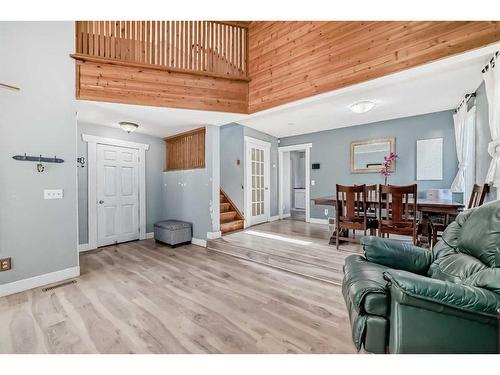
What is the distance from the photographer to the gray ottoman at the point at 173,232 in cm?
432

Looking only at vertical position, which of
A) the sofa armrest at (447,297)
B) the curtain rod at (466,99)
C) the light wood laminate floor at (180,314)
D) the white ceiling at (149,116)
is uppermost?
the curtain rod at (466,99)

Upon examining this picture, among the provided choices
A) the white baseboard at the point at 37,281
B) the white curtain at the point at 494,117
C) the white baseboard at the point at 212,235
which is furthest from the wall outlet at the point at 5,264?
the white curtain at the point at 494,117

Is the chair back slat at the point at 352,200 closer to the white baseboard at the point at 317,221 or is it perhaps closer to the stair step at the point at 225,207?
the white baseboard at the point at 317,221

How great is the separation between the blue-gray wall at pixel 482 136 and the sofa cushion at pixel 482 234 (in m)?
1.68

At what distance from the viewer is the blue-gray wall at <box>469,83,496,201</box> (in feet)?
9.66

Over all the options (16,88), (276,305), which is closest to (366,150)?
(276,305)

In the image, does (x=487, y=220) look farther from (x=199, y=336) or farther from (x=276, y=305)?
(x=199, y=336)

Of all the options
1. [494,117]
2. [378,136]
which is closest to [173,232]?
[494,117]

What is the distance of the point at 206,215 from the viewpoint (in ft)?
14.4

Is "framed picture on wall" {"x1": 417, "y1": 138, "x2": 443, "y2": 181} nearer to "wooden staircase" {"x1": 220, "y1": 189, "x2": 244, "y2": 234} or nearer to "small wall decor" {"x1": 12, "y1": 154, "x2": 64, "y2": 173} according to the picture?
"wooden staircase" {"x1": 220, "y1": 189, "x2": 244, "y2": 234}

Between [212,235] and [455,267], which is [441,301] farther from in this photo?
[212,235]

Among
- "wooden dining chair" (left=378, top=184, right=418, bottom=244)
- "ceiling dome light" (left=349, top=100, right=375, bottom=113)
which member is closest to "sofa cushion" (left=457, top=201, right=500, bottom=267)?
"wooden dining chair" (left=378, top=184, right=418, bottom=244)

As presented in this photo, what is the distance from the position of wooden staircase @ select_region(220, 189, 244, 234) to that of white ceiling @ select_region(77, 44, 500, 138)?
1913mm

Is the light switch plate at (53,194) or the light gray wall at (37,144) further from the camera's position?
the light switch plate at (53,194)
